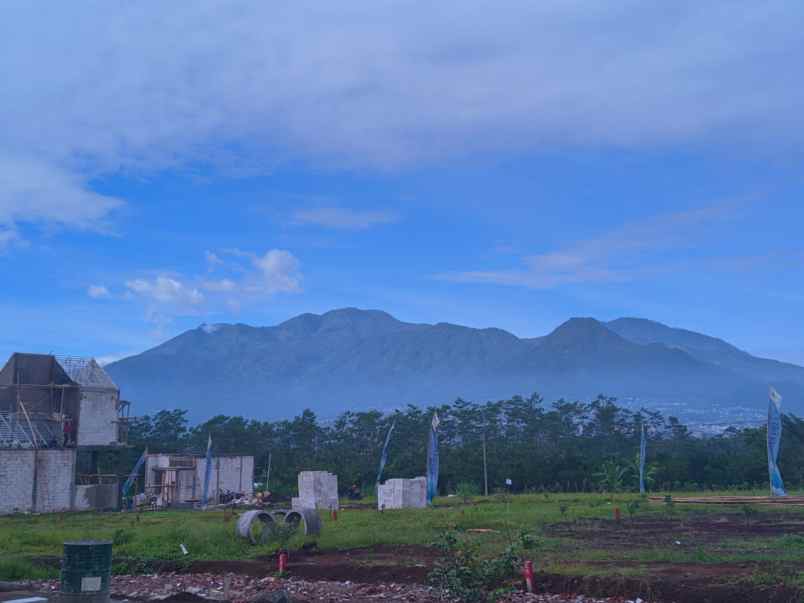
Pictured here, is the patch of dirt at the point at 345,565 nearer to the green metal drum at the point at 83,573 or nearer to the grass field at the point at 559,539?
the grass field at the point at 559,539

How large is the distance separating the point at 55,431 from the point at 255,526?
23651 mm

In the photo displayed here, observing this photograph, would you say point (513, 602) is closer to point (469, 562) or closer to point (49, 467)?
point (469, 562)

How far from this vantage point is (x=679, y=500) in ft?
107

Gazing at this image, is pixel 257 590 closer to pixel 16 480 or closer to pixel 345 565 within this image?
pixel 345 565

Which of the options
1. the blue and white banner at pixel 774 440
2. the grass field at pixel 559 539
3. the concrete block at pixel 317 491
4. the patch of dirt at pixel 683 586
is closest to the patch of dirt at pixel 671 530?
the grass field at pixel 559 539

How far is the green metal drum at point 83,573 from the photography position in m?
11.6

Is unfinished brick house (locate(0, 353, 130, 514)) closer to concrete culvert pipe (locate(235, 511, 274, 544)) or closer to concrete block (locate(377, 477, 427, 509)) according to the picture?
concrete block (locate(377, 477, 427, 509))

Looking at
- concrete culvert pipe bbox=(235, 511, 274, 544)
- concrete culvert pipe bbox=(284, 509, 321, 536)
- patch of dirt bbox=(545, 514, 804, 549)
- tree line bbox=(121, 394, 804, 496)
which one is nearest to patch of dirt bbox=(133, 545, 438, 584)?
concrete culvert pipe bbox=(235, 511, 274, 544)

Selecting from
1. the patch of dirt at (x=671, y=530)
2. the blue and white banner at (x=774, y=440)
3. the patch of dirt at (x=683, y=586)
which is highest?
the blue and white banner at (x=774, y=440)

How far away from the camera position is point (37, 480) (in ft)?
123

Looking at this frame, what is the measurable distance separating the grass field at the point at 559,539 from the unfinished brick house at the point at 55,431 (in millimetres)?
7965

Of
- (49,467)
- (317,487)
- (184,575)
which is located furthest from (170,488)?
(184,575)

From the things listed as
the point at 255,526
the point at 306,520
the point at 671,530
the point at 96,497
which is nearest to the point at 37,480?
the point at 96,497

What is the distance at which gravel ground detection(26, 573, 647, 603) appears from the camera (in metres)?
13.7
